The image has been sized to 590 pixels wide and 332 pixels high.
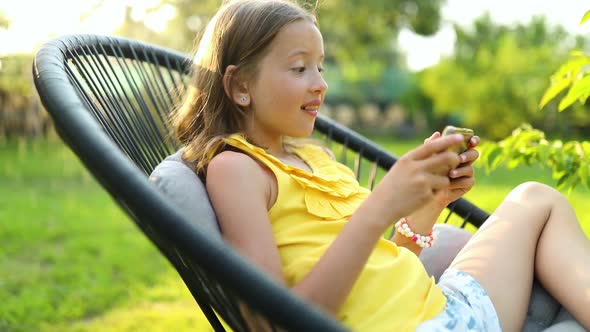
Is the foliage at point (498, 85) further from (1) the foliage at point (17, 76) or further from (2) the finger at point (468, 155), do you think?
(2) the finger at point (468, 155)

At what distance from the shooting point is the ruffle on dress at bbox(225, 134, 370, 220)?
132 cm

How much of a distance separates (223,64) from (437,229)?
673 millimetres

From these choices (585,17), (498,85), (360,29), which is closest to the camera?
(585,17)

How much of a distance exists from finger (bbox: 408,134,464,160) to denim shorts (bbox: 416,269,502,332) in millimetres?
311

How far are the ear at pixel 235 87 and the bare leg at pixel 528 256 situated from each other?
1.74 feet

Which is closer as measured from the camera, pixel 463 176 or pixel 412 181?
pixel 412 181

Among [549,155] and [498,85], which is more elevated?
[549,155]

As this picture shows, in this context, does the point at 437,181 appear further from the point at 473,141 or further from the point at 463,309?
the point at 463,309

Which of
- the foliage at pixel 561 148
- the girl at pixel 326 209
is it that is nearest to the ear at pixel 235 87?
the girl at pixel 326 209

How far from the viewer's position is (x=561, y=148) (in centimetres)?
176

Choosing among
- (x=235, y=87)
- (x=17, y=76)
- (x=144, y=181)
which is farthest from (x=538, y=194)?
(x=17, y=76)

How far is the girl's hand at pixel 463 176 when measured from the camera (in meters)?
1.25

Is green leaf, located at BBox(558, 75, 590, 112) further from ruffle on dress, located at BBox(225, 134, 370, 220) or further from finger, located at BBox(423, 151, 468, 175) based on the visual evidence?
finger, located at BBox(423, 151, 468, 175)

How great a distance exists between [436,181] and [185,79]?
46.7 inches
